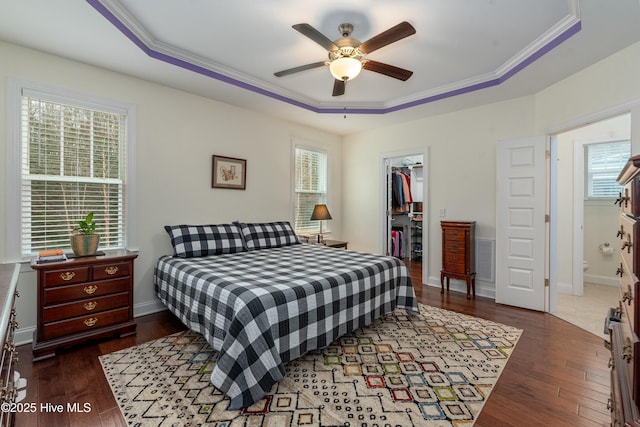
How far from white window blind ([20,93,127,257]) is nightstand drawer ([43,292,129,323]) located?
684mm

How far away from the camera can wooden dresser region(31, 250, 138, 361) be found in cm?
235

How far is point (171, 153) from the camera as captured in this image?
3.54 metres

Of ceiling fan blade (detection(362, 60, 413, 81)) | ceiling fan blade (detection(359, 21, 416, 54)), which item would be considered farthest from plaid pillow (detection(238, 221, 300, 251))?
ceiling fan blade (detection(359, 21, 416, 54))

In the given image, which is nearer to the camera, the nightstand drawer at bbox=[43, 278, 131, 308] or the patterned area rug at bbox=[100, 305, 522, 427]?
the patterned area rug at bbox=[100, 305, 522, 427]

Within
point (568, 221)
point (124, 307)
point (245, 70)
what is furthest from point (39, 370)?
point (568, 221)

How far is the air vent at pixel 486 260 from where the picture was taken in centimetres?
402

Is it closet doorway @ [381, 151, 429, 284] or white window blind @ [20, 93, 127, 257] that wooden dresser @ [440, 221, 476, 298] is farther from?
white window blind @ [20, 93, 127, 257]

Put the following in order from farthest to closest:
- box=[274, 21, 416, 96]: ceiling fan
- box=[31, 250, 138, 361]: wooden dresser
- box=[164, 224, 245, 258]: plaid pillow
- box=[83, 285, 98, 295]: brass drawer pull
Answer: box=[164, 224, 245, 258]: plaid pillow < box=[83, 285, 98, 295]: brass drawer pull < box=[31, 250, 138, 361]: wooden dresser < box=[274, 21, 416, 96]: ceiling fan

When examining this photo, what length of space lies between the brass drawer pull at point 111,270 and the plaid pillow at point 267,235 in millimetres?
1404

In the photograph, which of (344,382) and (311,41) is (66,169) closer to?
(311,41)

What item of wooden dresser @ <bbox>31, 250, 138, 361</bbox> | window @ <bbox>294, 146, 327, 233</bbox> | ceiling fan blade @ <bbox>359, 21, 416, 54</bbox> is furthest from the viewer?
window @ <bbox>294, 146, 327, 233</bbox>

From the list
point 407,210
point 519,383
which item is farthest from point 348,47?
point 407,210

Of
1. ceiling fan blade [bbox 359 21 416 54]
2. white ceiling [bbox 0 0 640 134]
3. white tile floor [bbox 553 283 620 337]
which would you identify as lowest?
white tile floor [bbox 553 283 620 337]

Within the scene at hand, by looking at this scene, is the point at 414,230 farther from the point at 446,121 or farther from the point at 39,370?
the point at 39,370
